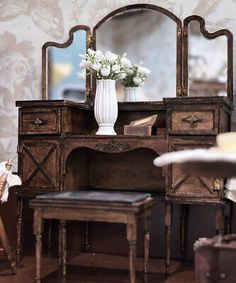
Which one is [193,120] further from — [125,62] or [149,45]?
[149,45]

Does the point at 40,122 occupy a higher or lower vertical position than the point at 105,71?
lower

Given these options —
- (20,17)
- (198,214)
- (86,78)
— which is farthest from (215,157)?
(20,17)

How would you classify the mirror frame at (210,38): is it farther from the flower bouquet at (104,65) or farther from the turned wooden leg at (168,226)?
the turned wooden leg at (168,226)

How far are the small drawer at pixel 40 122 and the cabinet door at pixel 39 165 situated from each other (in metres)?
0.06

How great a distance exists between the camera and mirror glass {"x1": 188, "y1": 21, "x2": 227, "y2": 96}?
131 inches

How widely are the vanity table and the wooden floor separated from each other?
13 cm

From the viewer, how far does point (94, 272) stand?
3064 mm

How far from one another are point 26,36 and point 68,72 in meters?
0.44

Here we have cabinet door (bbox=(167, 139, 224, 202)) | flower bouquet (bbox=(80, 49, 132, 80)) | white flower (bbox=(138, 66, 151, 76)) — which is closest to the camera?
cabinet door (bbox=(167, 139, 224, 202))

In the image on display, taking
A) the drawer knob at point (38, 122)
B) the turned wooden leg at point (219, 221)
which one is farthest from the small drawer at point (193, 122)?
the drawer knob at point (38, 122)

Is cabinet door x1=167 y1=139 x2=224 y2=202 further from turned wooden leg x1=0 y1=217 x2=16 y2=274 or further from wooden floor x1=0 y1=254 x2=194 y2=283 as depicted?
turned wooden leg x1=0 y1=217 x2=16 y2=274

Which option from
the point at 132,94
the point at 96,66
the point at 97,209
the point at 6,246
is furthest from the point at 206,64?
the point at 6,246

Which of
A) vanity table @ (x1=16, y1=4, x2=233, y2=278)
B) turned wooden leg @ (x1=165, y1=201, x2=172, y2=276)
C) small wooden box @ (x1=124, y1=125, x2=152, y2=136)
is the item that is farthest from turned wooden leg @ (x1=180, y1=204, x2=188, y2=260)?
small wooden box @ (x1=124, y1=125, x2=152, y2=136)

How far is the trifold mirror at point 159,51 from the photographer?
334 cm
